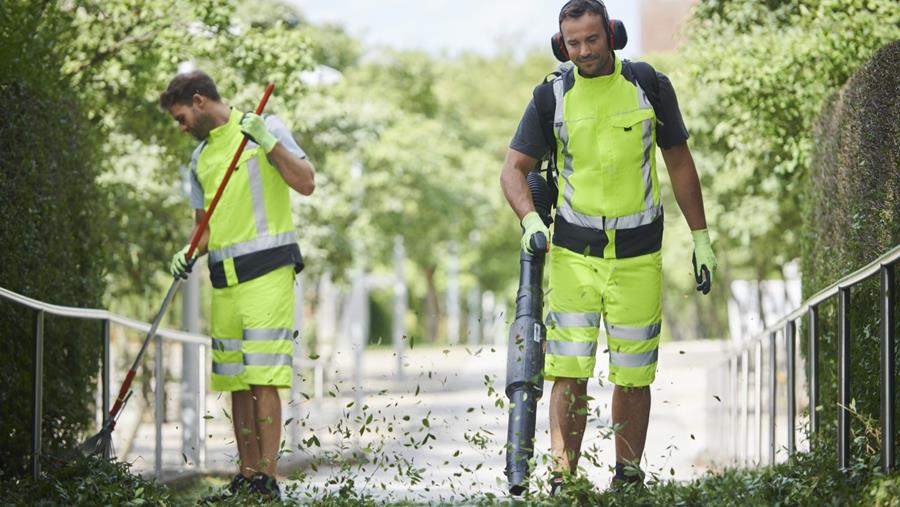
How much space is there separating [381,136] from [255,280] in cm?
1782

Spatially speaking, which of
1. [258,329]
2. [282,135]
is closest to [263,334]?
[258,329]

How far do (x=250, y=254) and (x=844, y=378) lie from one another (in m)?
2.48

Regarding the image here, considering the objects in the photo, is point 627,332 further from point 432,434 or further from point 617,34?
point 617,34

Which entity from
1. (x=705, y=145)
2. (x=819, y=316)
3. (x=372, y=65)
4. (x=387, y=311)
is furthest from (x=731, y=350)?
(x=387, y=311)

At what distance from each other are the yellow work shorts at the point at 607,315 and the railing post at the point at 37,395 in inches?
76.1

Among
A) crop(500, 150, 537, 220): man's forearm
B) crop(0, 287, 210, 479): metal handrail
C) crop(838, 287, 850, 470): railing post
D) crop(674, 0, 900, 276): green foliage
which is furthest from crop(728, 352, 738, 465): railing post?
crop(500, 150, 537, 220): man's forearm

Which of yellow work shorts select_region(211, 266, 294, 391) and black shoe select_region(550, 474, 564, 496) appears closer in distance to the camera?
black shoe select_region(550, 474, 564, 496)

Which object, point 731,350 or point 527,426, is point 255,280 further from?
point 731,350

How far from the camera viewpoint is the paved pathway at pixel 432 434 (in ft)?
17.7

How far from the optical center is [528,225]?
5.29m

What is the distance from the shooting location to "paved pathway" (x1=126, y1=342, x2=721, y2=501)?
213 inches

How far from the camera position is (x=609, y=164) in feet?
17.1

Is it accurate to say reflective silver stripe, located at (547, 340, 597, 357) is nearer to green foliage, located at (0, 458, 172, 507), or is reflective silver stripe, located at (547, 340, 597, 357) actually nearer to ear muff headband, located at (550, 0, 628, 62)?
ear muff headband, located at (550, 0, 628, 62)

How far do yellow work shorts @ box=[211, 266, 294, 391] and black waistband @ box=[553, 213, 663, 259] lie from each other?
4.84 feet
